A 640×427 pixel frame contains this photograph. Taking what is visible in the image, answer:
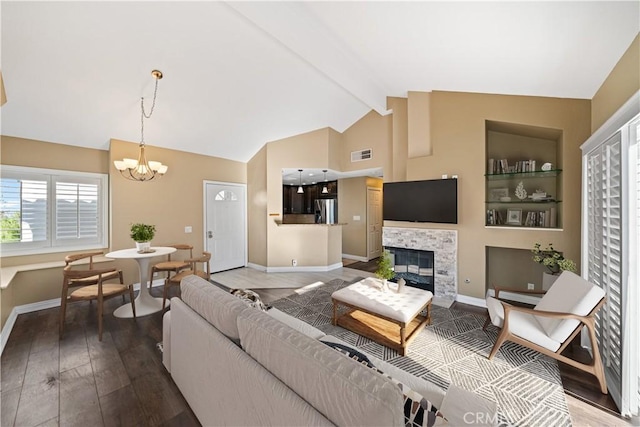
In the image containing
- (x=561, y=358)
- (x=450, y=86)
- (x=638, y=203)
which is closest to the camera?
(x=638, y=203)

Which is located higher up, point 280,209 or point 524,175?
point 524,175

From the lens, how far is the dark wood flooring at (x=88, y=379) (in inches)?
64.9

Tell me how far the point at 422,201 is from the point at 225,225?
13.7 ft

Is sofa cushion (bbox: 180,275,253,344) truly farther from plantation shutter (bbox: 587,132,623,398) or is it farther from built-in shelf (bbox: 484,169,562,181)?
built-in shelf (bbox: 484,169,562,181)

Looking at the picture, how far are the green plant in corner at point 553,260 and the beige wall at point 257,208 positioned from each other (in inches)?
182

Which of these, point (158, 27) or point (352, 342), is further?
point (352, 342)

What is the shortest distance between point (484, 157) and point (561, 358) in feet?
8.51

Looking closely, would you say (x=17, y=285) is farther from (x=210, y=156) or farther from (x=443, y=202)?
(x=443, y=202)

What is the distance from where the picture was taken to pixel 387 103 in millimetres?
4648

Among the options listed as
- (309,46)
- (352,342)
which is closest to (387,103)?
(309,46)

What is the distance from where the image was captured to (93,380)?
199cm

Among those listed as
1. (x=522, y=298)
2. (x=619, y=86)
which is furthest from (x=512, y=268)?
(x=619, y=86)

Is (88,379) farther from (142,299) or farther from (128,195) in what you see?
(128,195)

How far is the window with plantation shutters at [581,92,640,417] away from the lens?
1.68 m
